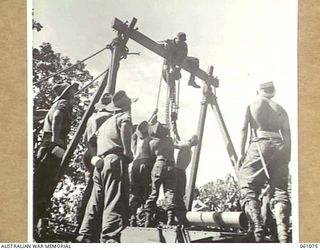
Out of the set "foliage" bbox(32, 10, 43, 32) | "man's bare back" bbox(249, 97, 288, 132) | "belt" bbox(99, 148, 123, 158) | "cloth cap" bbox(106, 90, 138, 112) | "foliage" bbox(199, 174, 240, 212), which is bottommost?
Result: "foliage" bbox(199, 174, 240, 212)

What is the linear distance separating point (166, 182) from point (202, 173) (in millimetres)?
109

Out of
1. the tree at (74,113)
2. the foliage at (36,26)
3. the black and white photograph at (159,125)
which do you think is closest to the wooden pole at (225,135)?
the black and white photograph at (159,125)

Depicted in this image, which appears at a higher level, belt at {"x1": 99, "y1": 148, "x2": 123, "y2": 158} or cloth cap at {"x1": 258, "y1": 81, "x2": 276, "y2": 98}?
cloth cap at {"x1": 258, "y1": 81, "x2": 276, "y2": 98}

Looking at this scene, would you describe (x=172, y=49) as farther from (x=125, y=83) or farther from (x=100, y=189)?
(x=100, y=189)

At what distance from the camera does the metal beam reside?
1438 millimetres

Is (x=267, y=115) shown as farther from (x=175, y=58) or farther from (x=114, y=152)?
(x=114, y=152)

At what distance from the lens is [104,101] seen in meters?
1.45

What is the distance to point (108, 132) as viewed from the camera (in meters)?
1.45

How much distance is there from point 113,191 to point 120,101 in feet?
0.87

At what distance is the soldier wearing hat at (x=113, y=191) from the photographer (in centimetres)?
144

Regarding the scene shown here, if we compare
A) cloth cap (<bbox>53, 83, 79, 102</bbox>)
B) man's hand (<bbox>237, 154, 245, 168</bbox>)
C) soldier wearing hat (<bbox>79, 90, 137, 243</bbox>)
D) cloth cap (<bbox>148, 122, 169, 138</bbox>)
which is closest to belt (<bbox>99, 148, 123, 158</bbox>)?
soldier wearing hat (<bbox>79, 90, 137, 243</bbox>)

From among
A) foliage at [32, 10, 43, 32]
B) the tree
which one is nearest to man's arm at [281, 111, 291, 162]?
the tree

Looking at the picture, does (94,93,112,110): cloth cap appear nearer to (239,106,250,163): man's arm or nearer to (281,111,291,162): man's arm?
(239,106,250,163): man's arm

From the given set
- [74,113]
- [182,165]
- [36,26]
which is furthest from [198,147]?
[36,26]
